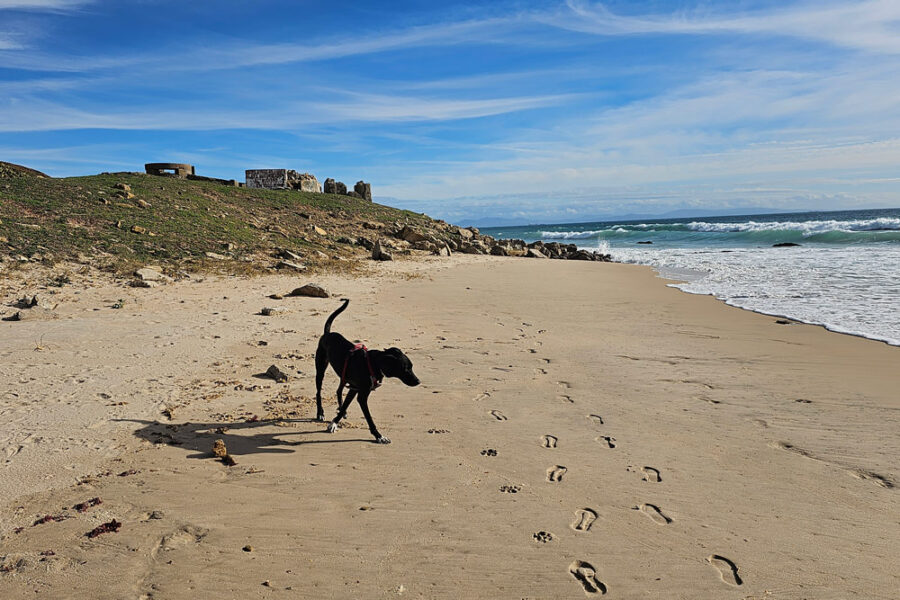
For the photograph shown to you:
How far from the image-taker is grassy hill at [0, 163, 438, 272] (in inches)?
569

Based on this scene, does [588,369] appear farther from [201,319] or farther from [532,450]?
[201,319]

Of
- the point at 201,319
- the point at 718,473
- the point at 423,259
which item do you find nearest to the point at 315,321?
the point at 201,319

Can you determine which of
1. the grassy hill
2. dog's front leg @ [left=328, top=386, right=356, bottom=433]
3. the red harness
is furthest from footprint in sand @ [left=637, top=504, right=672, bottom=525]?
the grassy hill

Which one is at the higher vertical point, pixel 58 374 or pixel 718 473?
pixel 58 374

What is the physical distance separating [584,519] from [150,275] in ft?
40.2

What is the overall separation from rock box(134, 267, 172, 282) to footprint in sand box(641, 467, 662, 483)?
38.7 ft

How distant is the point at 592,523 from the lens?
3695 millimetres

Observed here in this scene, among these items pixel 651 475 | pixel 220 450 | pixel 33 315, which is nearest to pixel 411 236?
pixel 33 315

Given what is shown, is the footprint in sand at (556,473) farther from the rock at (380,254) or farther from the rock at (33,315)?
the rock at (380,254)

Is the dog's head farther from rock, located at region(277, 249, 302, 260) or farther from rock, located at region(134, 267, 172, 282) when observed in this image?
rock, located at region(277, 249, 302, 260)

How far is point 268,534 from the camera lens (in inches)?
139

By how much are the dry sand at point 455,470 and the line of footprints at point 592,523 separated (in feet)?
0.06

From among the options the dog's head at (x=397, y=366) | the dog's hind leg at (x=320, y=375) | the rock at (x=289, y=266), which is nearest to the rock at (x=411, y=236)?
the rock at (x=289, y=266)

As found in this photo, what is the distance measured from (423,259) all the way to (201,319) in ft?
43.2
